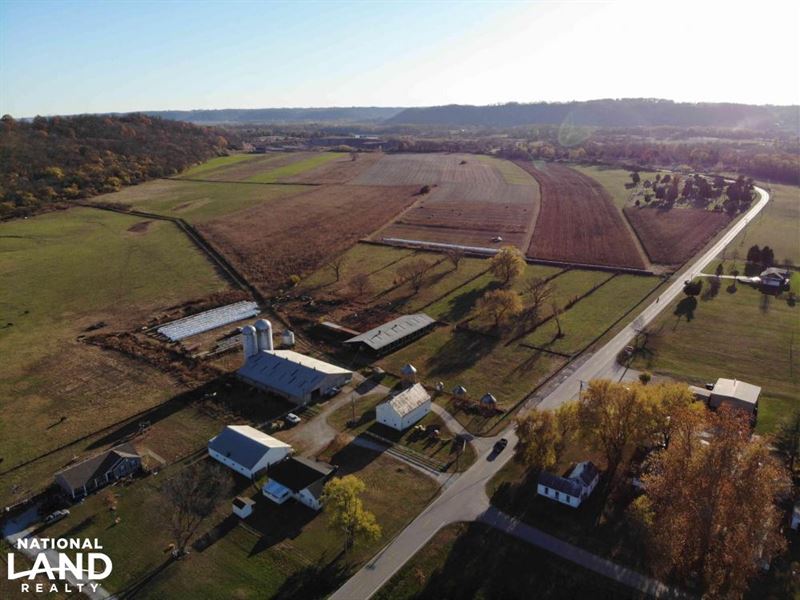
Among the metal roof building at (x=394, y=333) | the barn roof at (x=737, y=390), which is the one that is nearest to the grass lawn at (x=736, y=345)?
the barn roof at (x=737, y=390)

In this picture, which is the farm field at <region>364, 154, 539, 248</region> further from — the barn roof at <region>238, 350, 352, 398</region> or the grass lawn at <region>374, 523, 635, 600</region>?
the grass lawn at <region>374, 523, 635, 600</region>

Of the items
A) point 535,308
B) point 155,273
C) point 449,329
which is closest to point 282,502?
point 449,329

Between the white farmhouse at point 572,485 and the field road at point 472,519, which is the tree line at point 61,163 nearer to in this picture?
the field road at point 472,519

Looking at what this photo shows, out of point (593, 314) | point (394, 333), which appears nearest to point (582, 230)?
point (593, 314)

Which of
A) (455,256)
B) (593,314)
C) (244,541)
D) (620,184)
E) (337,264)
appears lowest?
(244,541)

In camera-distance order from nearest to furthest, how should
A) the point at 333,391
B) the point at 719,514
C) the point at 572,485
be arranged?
the point at 719,514, the point at 572,485, the point at 333,391

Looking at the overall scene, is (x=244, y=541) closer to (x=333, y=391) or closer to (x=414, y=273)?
(x=333, y=391)

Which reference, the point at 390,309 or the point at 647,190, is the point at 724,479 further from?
the point at 647,190
